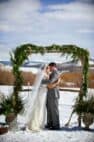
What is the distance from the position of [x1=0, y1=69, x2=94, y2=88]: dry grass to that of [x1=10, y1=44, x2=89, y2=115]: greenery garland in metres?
0.04

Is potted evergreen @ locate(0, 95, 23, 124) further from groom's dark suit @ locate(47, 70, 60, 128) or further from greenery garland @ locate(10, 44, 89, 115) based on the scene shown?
groom's dark suit @ locate(47, 70, 60, 128)

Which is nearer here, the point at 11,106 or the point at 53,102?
the point at 53,102

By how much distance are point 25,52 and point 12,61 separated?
0.11m

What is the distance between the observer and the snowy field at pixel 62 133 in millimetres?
4023

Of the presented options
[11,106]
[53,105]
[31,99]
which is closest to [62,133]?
[53,105]

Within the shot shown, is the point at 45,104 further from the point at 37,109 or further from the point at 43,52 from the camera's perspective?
the point at 43,52

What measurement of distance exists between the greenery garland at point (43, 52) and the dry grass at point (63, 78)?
1.4 inches

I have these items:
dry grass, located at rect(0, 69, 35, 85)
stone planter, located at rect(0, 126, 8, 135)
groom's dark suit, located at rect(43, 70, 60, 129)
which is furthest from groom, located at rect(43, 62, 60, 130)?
stone planter, located at rect(0, 126, 8, 135)

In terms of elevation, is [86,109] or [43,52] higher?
[43,52]

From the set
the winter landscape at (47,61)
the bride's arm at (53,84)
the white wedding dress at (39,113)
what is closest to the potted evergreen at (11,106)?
the winter landscape at (47,61)

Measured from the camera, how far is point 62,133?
4.09 m

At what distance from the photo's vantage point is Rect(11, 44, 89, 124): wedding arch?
4.12 metres

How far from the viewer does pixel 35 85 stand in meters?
4.16

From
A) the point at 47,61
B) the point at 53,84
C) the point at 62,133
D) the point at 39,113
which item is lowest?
the point at 62,133
